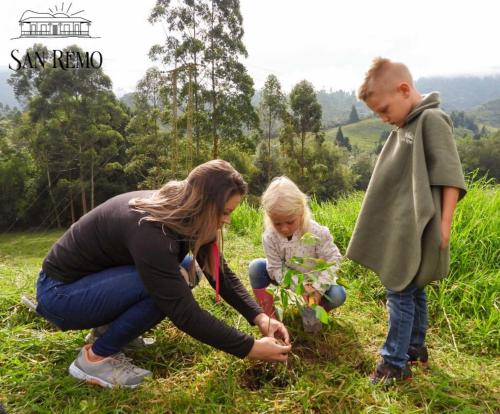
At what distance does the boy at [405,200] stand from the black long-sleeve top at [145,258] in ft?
2.13

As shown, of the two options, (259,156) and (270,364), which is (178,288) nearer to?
(270,364)

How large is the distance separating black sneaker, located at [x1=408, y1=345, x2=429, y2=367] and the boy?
0.07 metres

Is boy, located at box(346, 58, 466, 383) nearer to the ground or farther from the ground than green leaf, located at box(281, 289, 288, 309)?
farther from the ground

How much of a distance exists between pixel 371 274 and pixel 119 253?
69.4 inches

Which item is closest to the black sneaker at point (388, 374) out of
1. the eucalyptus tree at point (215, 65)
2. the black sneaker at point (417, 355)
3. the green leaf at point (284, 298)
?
the black sneaker at point (417, 355)

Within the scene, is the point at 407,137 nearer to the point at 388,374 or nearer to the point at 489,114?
the point at 388,374

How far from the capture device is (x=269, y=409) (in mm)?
1560

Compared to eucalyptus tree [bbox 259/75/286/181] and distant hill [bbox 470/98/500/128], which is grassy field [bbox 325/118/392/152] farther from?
eucalyptus tree [bbox 259/75/286/181]

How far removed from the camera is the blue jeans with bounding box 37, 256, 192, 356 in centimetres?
166

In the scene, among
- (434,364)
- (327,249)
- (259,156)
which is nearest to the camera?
(434,364)

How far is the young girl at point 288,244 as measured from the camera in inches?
77.4

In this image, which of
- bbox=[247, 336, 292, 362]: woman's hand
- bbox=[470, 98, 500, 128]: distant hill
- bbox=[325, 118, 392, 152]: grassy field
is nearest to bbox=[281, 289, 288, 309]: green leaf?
bbox=[247, 336, 292, 362]: woman's hand

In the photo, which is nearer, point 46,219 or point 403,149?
point 403,149

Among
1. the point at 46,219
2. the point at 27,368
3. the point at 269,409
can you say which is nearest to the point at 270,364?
the point at 269,409
